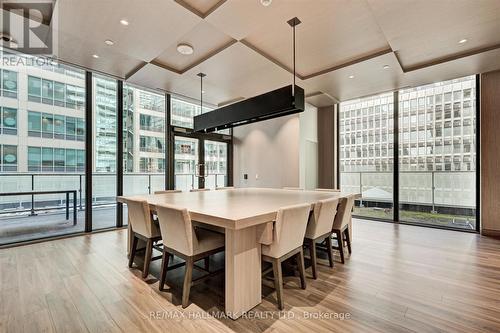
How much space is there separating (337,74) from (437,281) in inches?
135

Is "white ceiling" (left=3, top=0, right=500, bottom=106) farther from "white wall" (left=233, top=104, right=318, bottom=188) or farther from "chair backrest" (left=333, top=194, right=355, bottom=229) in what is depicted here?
"chair backrest" (left=333, top=194, right=355, bottom=229)

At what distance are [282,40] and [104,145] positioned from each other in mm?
3940

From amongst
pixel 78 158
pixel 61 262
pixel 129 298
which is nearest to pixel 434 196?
pixel 129 298

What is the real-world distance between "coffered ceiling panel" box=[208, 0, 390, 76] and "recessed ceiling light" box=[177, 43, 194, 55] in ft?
2.41

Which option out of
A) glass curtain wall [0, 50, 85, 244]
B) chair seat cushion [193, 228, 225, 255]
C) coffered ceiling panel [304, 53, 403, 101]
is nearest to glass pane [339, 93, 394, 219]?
coffered ceiling panel [304, 53, 403, 101]

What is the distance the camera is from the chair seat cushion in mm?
2119

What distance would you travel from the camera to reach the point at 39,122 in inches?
159

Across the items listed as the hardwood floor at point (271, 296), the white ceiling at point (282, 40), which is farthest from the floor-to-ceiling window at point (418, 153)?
the hardwood floor at point (271, 296)

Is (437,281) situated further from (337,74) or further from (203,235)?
(337,74)

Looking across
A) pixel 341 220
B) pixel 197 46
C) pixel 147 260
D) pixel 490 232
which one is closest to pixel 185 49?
pixel 197 46

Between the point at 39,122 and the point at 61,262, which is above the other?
the point at 39,122

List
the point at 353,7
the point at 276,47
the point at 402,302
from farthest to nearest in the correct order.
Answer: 1. the point at 276,47
2. the point at 353,7
3. the point at 402,302

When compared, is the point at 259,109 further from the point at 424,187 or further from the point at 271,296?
the point at 424,187

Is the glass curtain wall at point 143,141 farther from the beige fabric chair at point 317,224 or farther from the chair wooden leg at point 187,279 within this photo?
the beige fabric chair at point 317,224
